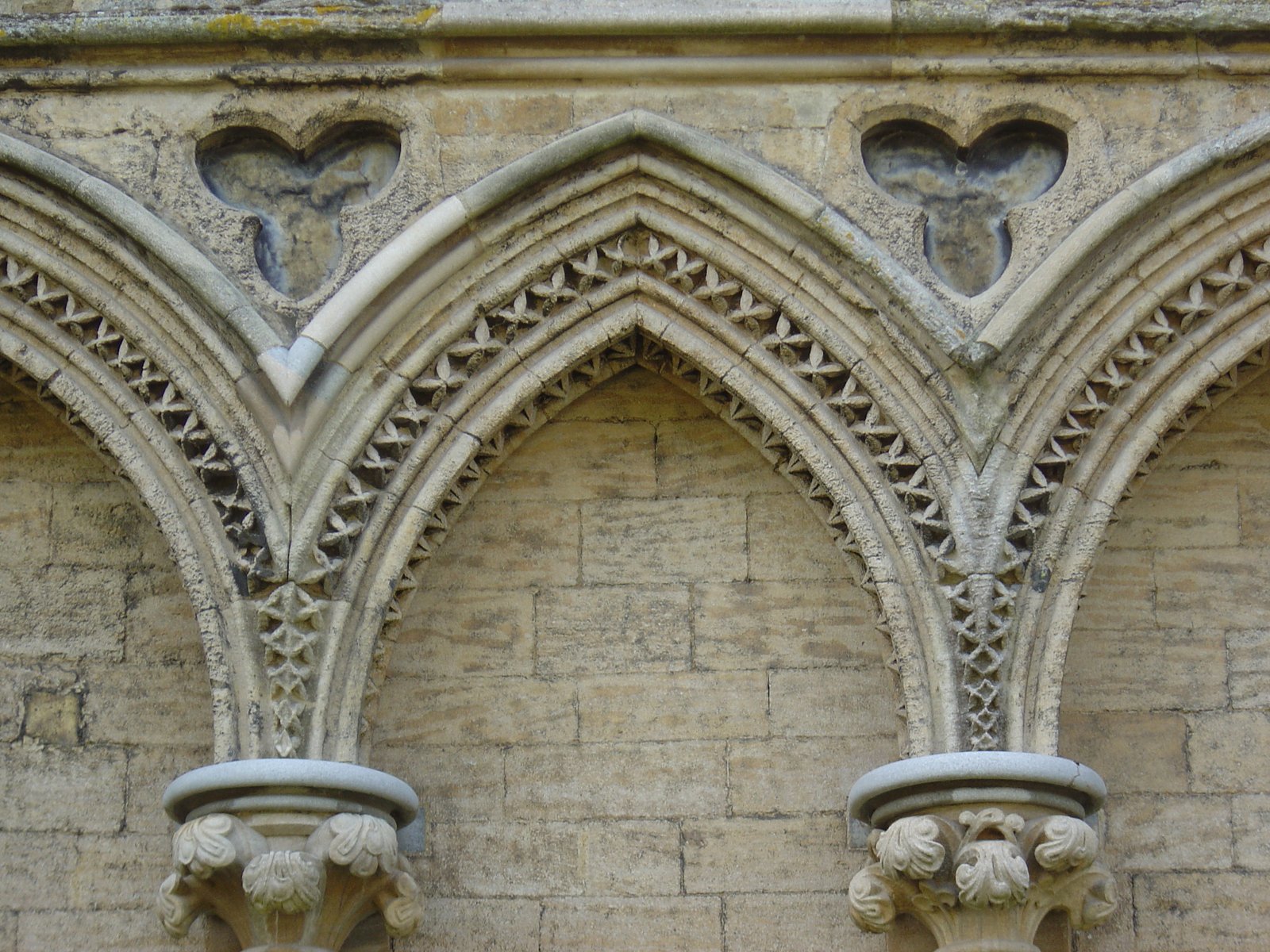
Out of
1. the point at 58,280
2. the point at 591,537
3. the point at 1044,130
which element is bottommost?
the point at 591,537

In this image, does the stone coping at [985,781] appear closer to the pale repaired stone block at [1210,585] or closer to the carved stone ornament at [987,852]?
the carved stone ornament at [987,852]

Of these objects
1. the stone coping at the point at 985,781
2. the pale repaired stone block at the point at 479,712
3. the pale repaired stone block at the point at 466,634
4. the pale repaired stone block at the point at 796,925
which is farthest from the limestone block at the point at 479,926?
the stone coping at the point at 985,781

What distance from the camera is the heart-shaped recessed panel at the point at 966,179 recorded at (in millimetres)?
7020

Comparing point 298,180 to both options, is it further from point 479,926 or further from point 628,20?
→ point 479,926

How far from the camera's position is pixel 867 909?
21.3 feet

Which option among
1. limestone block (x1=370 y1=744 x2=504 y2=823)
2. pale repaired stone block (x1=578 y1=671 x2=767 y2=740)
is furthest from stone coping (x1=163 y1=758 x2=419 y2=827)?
pale repaired stone block (x1=578 y1=671 x2=767 y2=740)

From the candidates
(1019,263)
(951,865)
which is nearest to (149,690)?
(951,865)

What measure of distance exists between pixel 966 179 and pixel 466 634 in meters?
2.24

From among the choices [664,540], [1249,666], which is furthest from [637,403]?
[1249,666]

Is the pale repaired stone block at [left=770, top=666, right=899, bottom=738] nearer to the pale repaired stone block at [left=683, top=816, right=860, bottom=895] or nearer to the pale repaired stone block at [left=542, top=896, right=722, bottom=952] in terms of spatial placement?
the pale repaired stone block at [left=683, top=816, right=860, bottom=895]

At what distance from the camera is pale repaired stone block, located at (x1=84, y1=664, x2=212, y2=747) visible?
7082 millimetres

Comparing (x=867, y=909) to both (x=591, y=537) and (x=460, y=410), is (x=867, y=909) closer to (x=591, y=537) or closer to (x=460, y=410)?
(x=591, y=537)

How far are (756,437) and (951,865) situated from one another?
1616mm

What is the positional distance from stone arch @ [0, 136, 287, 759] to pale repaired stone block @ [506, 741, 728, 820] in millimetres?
963
